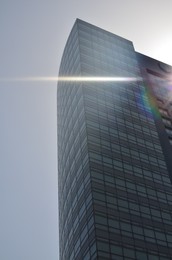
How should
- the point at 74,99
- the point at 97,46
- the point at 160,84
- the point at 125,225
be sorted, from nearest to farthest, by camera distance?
the point at 125,225 → the point at 74,99 → the point at 97,46 → the point at 160,84

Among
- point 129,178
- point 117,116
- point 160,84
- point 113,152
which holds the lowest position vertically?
point 129,178

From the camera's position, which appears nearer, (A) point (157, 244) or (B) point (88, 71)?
(A) point (157, 244)

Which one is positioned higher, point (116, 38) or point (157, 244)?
point (116, 38)

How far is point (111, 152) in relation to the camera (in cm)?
7631

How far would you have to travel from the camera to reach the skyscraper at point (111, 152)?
65.1 metres

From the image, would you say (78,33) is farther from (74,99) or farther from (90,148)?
(90,148)

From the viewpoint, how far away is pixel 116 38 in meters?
112

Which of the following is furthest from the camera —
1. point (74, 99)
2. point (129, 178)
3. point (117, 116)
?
point (74, 99)

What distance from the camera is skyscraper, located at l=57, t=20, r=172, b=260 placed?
65.1 meters

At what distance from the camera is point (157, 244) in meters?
65.6

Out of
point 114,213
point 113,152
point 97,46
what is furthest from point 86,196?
point 97,46

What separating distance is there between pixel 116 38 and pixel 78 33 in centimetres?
1202

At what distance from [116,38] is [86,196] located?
174 feet

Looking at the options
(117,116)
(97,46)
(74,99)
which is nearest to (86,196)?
(117,116)
